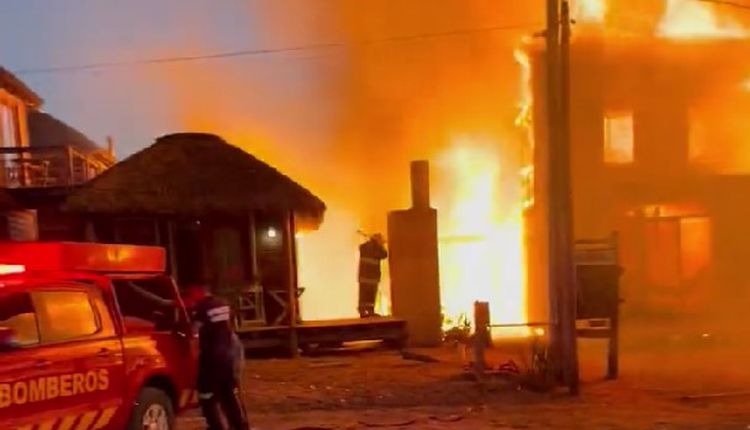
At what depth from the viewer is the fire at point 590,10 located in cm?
2148

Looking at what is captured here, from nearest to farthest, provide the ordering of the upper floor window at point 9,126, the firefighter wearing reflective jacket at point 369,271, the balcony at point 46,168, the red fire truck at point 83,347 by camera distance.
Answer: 1. the red fire truck at point 83,347
2. the firefighter wearing reflective jacket at point 369,271
3. the balcony at point 46,168
4. the upper floor window at point 9,126

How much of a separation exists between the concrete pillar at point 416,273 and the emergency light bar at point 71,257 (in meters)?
8.81

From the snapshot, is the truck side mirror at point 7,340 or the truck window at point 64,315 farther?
the truck window at point 64,315

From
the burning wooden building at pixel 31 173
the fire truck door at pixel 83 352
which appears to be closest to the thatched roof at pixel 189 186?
the burning wooden building at pixel 31 173

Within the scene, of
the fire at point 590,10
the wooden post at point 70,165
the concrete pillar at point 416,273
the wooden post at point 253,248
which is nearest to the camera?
the concrete pillar at point 416,273

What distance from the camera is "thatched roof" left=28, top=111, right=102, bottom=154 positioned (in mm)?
32500

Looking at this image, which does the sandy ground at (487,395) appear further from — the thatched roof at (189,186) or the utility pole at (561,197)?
the thatched roof at (189,186)

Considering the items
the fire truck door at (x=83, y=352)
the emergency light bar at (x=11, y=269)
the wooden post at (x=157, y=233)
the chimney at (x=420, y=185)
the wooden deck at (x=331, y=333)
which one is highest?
the chimney at (x=420, y=185)

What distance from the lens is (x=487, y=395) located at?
11.0 meters

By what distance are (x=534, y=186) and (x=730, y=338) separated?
5.87 m

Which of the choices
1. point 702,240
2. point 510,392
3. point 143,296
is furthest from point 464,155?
point 143,296

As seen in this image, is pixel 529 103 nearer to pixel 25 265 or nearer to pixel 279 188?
pixel 279 188

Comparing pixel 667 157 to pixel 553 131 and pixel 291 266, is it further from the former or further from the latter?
pixel 553 131

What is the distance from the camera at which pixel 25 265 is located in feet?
21.3
